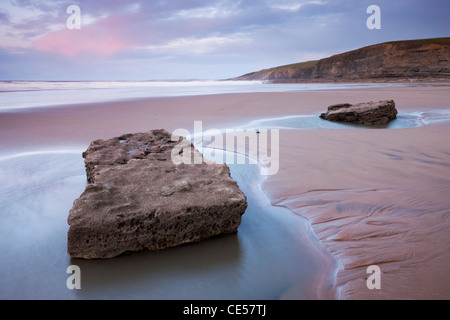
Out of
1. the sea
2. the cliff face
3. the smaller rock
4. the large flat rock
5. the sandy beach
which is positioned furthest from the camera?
the cliff face

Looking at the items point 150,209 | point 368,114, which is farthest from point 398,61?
point 150,209

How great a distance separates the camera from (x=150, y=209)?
2.19 m

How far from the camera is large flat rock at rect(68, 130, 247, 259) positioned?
209 centimetres

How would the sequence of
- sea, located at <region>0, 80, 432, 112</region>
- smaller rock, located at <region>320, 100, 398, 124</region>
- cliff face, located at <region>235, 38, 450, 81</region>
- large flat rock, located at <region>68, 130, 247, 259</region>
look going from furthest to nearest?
cliff face, located at <region>235, 38, 450, 81</region> < sea, located at <region>0, 80, 432, 112</region> < smaller rock, located at <region>320, 100, 398, 124</region> < large flat rock, located at <region>68, 130, 247, 259</region>

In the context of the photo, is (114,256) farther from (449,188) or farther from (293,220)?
(449,188)

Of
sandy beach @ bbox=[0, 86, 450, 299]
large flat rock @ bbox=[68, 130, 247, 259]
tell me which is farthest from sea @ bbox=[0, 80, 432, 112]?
large flat rock @ bbox=[68, 130, 247, 259]

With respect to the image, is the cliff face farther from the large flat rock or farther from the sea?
the large flat rock

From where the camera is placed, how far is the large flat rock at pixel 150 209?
2088 mm

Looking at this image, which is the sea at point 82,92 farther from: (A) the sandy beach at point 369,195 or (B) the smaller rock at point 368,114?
(B) the smaller rock at point 368,114

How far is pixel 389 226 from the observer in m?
2.39

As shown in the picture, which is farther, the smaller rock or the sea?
the sea

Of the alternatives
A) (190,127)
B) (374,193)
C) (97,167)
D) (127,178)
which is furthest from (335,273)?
(190,127)

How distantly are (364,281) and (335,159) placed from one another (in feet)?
8.17

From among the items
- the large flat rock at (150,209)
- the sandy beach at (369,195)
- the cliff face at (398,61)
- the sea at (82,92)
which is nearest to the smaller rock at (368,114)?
the sandy beach at (369,195)
